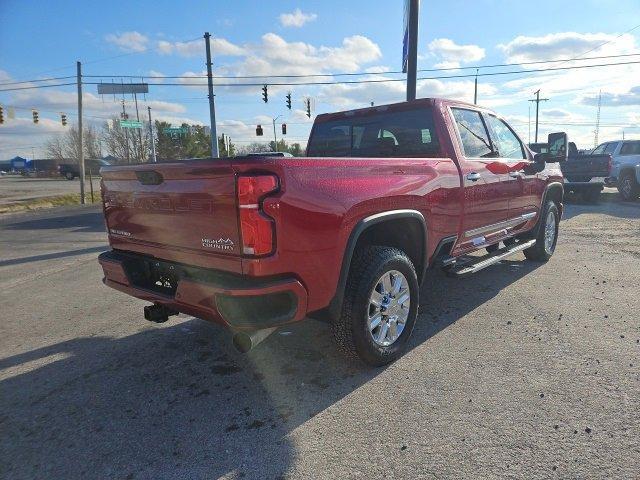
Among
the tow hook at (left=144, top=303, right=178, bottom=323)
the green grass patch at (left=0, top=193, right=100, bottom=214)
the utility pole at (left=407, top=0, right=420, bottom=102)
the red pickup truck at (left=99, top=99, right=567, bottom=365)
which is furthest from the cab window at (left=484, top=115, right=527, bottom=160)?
the green grass patch at (left=0, top=193, right=100, bottom=214)

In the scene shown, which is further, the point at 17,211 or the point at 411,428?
the point at 17,211

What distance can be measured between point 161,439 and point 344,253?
4.95 feet

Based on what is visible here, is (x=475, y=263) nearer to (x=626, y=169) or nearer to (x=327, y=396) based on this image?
(x=327, y=396)

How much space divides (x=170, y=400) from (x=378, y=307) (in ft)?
5.06

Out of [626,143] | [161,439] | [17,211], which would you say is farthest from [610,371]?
[17,211]

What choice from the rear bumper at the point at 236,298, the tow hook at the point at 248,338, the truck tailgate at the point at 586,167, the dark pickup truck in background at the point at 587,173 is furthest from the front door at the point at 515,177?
the truck tailgate at the point at 586,167

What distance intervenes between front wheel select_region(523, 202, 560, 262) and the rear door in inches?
61.5

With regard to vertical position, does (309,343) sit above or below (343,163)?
below

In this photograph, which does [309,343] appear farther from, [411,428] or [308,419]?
[411,428]

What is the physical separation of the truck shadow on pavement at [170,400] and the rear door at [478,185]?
93cm

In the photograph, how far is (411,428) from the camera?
2582 mm

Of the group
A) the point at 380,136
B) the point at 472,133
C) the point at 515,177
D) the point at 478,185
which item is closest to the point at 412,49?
the point at 515,177

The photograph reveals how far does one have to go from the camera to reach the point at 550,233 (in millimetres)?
6613

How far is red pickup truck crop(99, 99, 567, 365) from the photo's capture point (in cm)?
249
